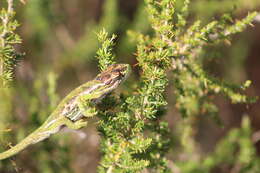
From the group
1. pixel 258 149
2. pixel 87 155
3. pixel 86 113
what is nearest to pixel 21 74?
pixel 87 155

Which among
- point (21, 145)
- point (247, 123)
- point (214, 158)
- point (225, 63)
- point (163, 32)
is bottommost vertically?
point (21, 145)

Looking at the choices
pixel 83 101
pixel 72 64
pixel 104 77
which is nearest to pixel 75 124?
pixel 83 101

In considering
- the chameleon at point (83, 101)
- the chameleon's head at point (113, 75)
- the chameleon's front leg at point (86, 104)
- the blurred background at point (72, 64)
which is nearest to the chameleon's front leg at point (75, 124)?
the chameleon at point (83, 101)

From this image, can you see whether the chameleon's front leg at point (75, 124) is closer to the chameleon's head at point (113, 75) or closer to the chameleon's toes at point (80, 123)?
the chameleon's toes at point (80, 123)

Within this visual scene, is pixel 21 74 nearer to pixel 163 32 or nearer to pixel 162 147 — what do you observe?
pixel 162 147

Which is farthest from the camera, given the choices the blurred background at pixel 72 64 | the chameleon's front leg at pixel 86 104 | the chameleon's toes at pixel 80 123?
the blurred background at pixel 72 64

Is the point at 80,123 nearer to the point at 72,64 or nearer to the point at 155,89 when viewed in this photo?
the point at 155,89
